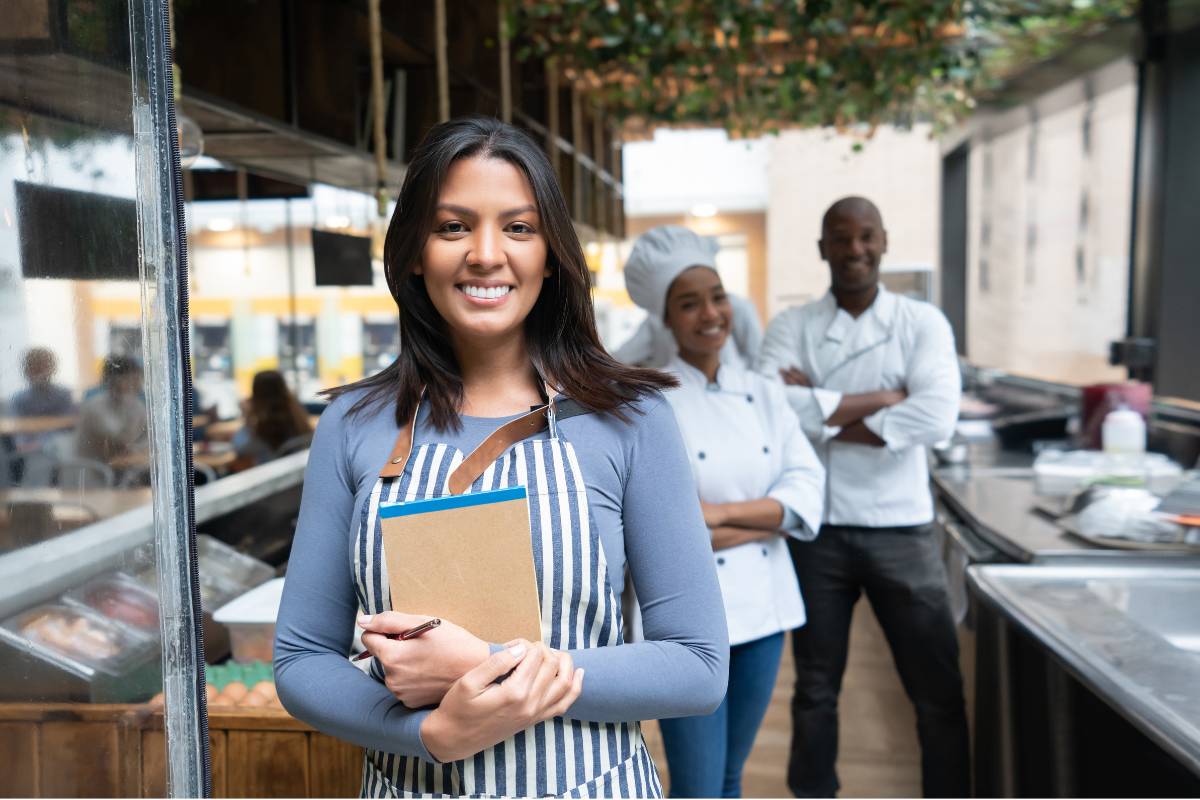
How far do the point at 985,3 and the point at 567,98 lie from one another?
275 centimetres

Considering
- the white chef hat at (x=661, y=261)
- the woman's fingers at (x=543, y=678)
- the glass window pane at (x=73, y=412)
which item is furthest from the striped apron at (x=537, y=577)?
the white chef hat at (x=661, y=261)

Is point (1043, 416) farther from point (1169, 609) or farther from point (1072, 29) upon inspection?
point (1169, 609)

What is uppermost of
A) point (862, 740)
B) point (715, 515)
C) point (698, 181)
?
point (698, 181)

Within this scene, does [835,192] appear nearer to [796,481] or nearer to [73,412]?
[796,481]

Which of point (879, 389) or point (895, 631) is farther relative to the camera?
point (879, 389)

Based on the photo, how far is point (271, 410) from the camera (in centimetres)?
507

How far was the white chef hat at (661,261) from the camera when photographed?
2.24m

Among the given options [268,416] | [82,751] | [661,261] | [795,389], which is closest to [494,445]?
[82,751]

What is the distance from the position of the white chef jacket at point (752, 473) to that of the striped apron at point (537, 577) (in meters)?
1.04

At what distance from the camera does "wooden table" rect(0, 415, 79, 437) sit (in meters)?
0.81

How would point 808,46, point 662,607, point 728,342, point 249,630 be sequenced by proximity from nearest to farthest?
point 662,607, point 249,630, point 728,342, point 808,46

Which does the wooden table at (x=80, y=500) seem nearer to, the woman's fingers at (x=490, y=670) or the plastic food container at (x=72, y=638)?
the plastic food container at (x=72, y=638)

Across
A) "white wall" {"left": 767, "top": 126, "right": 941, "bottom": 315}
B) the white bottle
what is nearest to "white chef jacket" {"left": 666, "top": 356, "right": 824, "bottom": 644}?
the white bottle

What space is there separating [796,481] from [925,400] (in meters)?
0.60
